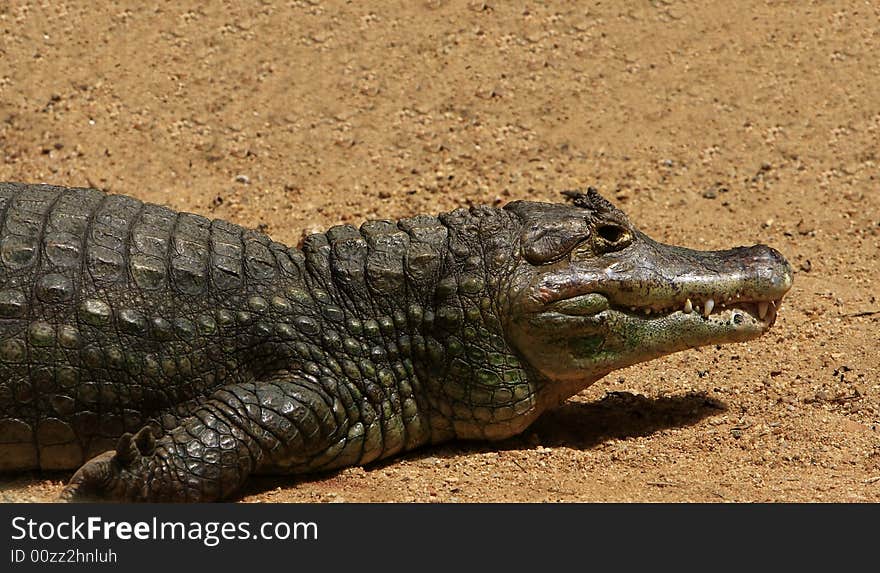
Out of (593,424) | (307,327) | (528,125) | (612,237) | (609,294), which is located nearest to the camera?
(307,327)

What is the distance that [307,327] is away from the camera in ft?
20.0

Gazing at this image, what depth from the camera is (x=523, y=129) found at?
1064cm

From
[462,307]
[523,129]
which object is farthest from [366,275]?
[523,129]

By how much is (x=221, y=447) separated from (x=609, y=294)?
7.18 feet

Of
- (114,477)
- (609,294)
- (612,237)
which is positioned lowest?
(114,477)

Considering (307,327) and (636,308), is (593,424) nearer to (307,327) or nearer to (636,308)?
A: (636,308)

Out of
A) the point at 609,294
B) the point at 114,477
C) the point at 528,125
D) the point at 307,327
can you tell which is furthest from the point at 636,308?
the point at 528,125

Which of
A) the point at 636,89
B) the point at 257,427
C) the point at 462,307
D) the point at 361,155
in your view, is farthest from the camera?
the point at 636,89

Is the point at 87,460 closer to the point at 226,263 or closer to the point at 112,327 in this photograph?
the point at 112,327

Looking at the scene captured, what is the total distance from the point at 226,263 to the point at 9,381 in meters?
1.22

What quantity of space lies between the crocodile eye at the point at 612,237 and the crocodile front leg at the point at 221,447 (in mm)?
1687

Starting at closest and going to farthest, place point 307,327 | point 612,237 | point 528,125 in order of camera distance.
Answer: point 307,327 → point 612,237 → point 528,125

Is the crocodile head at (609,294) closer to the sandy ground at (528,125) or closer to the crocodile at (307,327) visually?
the crocodile at (307,327)

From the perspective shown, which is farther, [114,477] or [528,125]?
[528,125]
